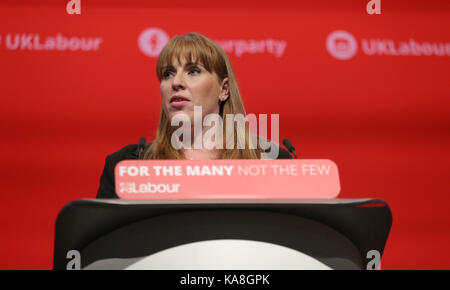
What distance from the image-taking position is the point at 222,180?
0.48 meters

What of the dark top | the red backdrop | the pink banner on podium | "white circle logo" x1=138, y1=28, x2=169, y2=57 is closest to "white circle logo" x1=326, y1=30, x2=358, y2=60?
the red backdrop

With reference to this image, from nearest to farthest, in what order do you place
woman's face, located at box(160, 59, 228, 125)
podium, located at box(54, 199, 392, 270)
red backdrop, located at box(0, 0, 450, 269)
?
podium, located at box(54, 199, 392, 270), woman's face, located at box(160, 59, 228, 125), red backdrop, located at box(0, 0, 450, 269)

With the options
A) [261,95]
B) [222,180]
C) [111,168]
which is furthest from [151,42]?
[222,180]

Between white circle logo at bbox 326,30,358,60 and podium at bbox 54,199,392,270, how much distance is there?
1.52 m

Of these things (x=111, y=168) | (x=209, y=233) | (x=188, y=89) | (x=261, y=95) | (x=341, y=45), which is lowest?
(x=209, y=233)

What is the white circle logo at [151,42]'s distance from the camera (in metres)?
1.83

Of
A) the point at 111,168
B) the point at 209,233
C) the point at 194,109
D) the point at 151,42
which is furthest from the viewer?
the point at 151,42

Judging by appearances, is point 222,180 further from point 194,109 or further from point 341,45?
point 341,45

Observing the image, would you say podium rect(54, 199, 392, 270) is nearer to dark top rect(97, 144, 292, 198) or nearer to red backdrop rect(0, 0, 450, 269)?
dark top rect(97, 144, 292, 198)

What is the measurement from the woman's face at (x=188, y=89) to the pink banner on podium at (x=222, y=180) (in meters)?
0.61

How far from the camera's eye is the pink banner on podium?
1.56 ft

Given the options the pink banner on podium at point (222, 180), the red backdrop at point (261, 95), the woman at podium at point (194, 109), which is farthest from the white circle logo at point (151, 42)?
the pink banner on podium at point (222, 180)

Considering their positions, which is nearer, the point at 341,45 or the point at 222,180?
the point at 222,180

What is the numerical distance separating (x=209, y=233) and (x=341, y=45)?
63.9 inches
